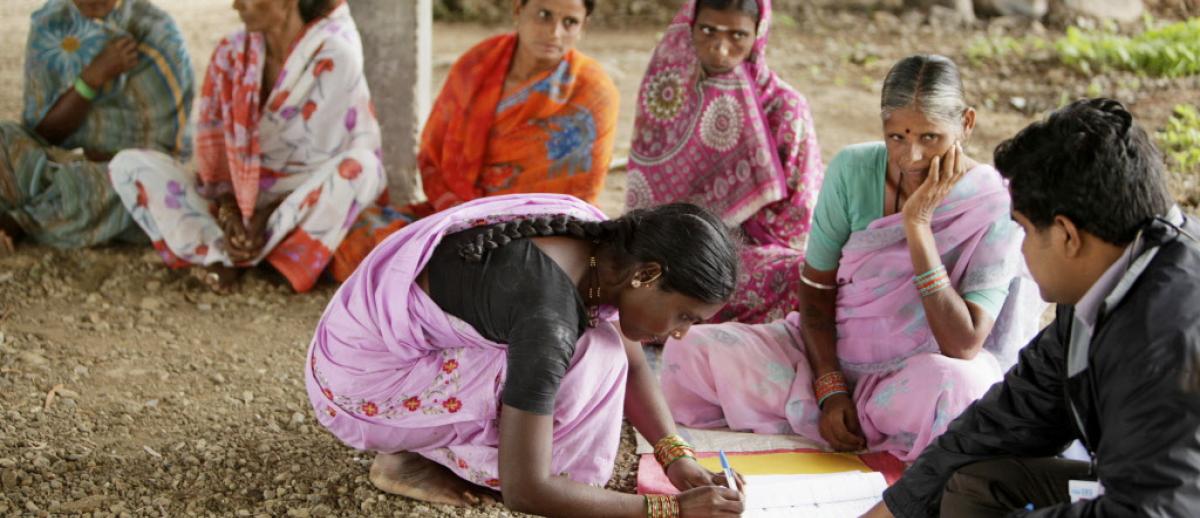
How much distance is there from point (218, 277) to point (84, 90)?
3.16ft

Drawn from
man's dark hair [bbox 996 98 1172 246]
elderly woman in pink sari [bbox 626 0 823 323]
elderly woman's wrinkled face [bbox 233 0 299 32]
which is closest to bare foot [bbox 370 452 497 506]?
elderly woman in pink sari [bbox 626 0 823 323]

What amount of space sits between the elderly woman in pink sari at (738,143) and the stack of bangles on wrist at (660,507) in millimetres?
1503

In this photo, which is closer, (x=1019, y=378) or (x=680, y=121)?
(x=1019, y=378)

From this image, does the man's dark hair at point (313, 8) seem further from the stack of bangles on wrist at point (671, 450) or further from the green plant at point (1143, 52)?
the green plant at point (1143, 52)

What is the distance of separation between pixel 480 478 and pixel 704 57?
178 cm

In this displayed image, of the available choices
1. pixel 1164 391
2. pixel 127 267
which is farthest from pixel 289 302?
pixel 1164 391

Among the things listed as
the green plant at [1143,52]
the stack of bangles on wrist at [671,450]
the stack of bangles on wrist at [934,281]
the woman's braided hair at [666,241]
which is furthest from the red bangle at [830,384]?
the green plant at [1143,52]

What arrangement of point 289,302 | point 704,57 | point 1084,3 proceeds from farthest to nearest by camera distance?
1. point 1084,3
2. point 289,302
3. point 704,57

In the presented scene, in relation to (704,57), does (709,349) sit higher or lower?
lower

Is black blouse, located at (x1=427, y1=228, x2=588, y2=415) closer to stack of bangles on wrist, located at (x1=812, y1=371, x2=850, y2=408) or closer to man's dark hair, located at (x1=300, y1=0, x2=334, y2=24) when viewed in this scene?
stack of bangles on wrist, located at (x1=812, y1=371, x2=850, y2=408)

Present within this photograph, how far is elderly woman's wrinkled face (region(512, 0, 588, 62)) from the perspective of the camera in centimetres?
407

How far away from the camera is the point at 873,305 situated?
319cm

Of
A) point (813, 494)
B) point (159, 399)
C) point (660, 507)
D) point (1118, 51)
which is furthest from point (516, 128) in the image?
point (1118, 51)

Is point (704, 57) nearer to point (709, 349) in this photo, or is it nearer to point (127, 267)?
point (709, 349)
